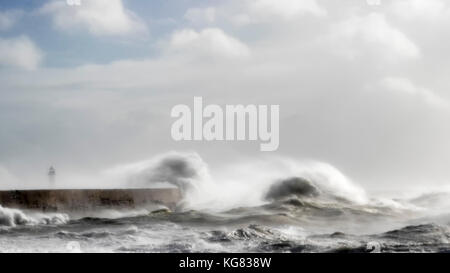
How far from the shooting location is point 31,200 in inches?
414

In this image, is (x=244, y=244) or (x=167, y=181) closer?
(x=244, y=244)

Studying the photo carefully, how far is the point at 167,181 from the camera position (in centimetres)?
1270

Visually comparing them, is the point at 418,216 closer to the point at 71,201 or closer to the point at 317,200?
the point at 317,200

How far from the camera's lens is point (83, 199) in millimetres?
10984

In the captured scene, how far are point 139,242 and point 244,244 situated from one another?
1649mm

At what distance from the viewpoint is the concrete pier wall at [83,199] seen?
1043 cm

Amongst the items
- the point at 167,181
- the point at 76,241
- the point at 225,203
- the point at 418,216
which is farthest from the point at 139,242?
the point at 418,216

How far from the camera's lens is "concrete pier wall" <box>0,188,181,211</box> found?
1043 cm

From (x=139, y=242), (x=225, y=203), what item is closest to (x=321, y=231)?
(x=225, y=203)

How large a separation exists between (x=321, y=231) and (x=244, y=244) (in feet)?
4.42

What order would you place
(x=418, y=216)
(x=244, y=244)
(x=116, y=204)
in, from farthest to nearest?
(x=116, y=204) → (x=418, y=216) → (x=244, y=244)
